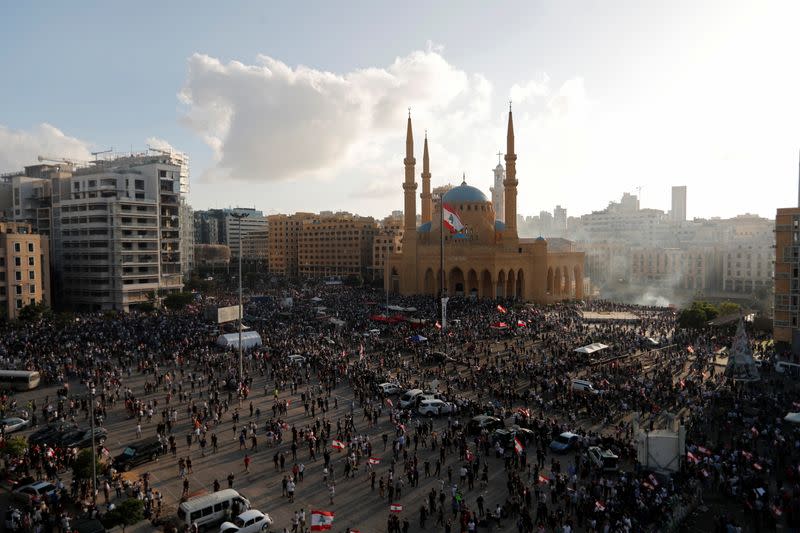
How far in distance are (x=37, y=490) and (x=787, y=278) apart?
43.2 metres

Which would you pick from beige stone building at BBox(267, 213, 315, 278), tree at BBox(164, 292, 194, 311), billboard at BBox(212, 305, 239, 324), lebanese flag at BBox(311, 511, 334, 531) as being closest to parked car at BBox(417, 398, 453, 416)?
lebanese flag at BBox(311, 511, 334, 531)

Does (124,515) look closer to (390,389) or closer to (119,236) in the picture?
(390,389)

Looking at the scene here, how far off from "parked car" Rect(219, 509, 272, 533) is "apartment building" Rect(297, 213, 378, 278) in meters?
93.0

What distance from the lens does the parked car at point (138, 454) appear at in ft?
69.4

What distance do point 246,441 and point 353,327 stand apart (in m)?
23.6

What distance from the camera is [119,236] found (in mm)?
62750

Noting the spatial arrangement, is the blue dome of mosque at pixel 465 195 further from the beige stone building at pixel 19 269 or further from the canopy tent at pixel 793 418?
the canopy tent at pixel 793 418

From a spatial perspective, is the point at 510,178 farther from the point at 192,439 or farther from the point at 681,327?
the point at 192,439

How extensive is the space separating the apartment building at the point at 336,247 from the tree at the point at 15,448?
8925 cm

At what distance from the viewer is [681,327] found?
4753 centimetres

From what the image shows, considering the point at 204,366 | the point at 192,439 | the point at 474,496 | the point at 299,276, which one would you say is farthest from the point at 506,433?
the point at 299,276

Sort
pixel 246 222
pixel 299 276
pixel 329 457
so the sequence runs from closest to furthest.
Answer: pixel 329 457 < pixel 299 276 < pixel 246 222

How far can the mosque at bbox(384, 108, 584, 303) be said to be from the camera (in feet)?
223

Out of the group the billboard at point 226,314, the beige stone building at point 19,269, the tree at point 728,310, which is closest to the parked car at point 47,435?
the billboard at point 226,314
